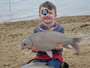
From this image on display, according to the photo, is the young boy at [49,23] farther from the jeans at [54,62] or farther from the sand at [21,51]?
the sand at [21,51]

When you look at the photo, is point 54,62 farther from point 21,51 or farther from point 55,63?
point 21,51

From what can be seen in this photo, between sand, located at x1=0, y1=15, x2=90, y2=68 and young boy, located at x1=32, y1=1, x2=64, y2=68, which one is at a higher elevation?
young boy, located at x1=32, y1=1, x2=64, y2=68

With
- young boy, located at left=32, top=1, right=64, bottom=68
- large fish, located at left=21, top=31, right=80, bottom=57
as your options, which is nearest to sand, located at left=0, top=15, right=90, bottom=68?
large fish, located at left=21, top=31, right=80, bottom=57

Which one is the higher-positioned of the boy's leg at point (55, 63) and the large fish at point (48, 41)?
the large fish at point (48, 41)

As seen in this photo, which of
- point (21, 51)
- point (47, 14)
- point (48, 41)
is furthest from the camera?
point (21, 51)

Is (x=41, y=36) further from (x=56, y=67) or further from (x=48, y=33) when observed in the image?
(x=56, y=67)

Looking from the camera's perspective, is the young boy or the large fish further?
the young boy

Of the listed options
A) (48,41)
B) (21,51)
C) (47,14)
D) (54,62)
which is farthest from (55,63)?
(21,51)

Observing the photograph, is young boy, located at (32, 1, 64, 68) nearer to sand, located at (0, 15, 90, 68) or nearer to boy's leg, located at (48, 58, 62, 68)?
boy's leg, located at (48, 58, 62, 68)

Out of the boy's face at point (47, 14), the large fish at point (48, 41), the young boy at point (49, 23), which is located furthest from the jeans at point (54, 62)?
the boy's face at point (47, 14)

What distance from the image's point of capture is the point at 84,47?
5.26m

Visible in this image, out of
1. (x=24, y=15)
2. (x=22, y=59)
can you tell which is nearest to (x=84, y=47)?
(x=22, y=59)

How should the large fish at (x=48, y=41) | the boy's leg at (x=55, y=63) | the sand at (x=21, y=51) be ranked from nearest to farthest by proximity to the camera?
the large fish at (x=48, y=41) < the boy's leg at (x=55, y=63) < the sand at (x=21, y=51)

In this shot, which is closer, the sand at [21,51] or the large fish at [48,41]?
the large fish at [48,41]
